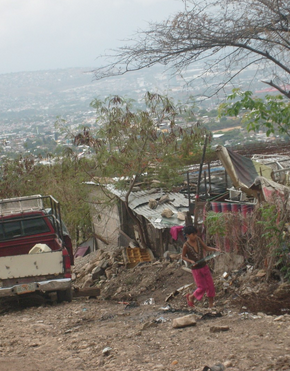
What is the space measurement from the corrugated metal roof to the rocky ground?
3566mm

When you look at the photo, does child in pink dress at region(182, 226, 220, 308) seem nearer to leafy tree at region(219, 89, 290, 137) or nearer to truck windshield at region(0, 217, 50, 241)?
leafy tree at region(219, 89, 290, 137)

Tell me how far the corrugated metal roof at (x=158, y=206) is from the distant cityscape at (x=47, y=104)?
2770mm

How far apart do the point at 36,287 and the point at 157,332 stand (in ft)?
11.2

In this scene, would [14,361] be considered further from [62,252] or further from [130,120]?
[130,120]

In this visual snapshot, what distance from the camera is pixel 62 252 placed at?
8.55m

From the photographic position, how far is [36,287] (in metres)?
8.27

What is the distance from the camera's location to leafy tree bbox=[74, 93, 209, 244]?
14.1m

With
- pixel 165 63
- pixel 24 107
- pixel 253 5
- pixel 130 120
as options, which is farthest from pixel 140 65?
pixel 24 107

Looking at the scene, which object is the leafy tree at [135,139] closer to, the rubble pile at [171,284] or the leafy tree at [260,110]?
the rubble pile at [171,284]

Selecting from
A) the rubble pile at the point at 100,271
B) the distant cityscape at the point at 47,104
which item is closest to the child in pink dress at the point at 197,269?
the distant cityscape at the point at 47,104

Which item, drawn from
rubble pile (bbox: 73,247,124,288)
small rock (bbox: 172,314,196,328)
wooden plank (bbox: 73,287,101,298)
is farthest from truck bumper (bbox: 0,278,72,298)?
rubble pile (bbox: 73,247,124,288)

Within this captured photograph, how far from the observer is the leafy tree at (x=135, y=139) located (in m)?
14.1

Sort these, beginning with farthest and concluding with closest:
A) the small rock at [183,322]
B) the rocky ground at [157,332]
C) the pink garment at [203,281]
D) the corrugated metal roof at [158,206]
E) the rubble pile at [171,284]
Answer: the corrugated metal roof at [158,206] < the pink garment at [203,281] < the rubble pile at [171,284] < the small rock at [183,322] < the rocky ground at [157,332]

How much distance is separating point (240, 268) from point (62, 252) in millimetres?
3554
